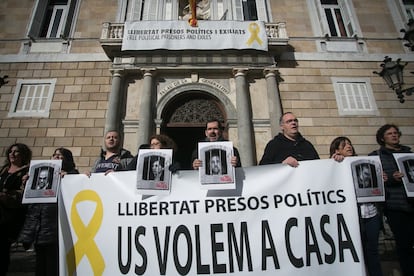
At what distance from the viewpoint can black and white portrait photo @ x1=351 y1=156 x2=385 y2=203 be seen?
9.03ft

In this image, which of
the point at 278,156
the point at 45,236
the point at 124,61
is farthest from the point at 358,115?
the point at 45,236

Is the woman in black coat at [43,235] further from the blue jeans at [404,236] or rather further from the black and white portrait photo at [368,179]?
the blue jeans at [404,236]

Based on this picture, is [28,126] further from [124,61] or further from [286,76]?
[286,76]

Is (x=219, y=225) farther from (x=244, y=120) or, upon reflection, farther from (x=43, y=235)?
(x=244, y=120)

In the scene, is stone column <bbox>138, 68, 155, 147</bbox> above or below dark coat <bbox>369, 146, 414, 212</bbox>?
above

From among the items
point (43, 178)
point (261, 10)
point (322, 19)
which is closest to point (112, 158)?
point (43, 178)

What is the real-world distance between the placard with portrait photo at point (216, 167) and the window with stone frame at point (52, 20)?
9.67 meters

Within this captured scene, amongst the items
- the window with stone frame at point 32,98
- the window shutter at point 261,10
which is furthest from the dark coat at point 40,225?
the window shutter at point 261,10


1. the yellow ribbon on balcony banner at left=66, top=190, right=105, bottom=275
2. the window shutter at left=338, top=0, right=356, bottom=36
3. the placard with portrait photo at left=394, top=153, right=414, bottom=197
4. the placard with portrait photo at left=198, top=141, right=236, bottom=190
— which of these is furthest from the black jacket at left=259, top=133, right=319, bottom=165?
the window shutter at left=338, top=0, right=356, bottom=36

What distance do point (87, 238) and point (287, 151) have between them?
2.61m

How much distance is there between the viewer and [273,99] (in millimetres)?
8609

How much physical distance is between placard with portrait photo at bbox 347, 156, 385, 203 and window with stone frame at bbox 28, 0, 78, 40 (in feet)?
35.6

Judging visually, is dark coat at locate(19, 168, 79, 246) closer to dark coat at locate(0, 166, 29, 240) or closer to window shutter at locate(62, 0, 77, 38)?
dark coat at locate(0, 166, 29, 240)

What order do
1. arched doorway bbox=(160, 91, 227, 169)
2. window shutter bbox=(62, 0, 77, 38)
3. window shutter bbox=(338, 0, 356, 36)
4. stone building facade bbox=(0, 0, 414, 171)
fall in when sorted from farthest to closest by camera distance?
1. window shutter bbox=(338, 0, 356, 36)
2. window shutter bbox=(62, 0, 77, 38)
3. arched doorway bbox=(160, 91, 227, 169)
4. stone building facade bbox=(0, 0, 414, 171)
